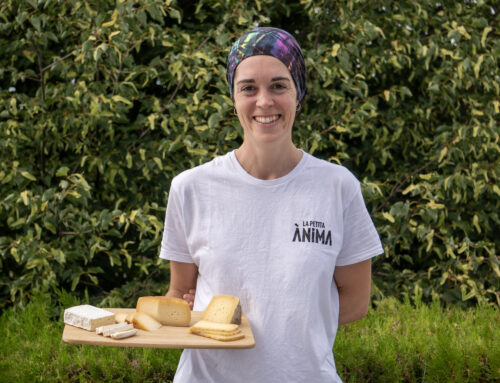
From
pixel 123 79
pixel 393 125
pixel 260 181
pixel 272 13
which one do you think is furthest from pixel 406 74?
pixel 260 181

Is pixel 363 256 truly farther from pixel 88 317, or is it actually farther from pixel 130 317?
pixel 88 317

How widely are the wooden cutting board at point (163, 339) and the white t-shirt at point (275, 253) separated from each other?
93 mm

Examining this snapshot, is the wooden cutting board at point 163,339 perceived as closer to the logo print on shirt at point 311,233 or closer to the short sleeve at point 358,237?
the logo print on shirt at point 311,233

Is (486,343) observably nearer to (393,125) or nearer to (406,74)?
(393,125)

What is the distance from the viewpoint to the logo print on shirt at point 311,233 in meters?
1.55

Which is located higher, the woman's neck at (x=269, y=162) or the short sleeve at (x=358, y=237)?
the woman's neck at (x=269, y=162)

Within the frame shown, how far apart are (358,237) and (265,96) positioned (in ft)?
1.60

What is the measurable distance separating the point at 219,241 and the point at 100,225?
1944 mm

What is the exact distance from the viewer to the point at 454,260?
149 inches

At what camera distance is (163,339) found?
4.85 ft

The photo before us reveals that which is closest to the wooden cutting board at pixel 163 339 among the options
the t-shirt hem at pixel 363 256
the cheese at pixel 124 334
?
the cheese at pixel 124 334

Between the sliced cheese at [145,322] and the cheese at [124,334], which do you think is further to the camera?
the sliced cheese at [145,322]

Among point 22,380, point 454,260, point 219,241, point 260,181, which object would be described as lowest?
point 22,380

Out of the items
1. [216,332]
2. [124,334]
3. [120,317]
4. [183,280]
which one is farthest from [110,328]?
[183,280]
